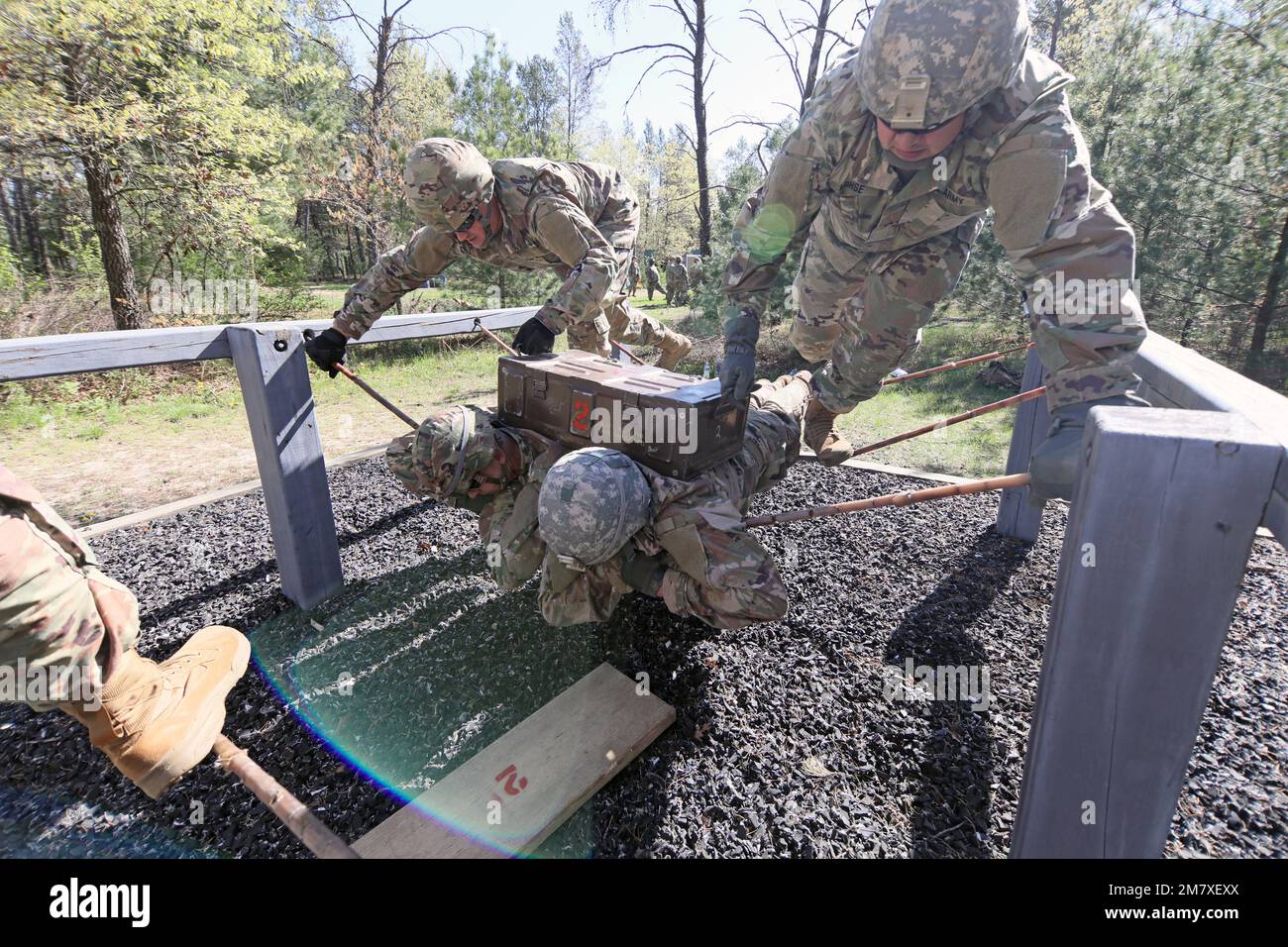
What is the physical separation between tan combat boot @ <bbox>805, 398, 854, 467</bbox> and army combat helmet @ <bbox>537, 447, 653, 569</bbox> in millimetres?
1859

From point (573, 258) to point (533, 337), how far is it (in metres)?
0.72

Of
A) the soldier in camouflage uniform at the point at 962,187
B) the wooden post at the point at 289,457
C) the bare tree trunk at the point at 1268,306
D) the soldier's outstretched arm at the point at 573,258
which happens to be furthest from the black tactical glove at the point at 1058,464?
the bare tree trunk at the point at 1268,306

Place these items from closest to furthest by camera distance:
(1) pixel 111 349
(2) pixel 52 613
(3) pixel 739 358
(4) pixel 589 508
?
(2) pixel 52 613
(4) pixel 589 508
(1) pixel 111 349
(3) pixel 739 358

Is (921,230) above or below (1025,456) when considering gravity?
above

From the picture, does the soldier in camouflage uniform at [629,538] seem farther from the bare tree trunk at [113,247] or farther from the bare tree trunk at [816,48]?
the bare tree trunk at [816,48]

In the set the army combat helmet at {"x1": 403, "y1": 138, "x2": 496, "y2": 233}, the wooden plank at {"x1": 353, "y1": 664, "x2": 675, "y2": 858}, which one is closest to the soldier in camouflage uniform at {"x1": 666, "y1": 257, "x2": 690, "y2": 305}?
the army combat helmet at {"x1": 403, "y1": 138, "x2": 496, "y2": 233}

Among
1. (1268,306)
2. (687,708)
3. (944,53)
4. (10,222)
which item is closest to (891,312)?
(944,53)

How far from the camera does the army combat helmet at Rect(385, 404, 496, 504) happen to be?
2.55 m

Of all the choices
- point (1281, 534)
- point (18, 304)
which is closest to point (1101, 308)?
point (1281, 534)

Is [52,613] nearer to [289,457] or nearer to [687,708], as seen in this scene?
[289,457]

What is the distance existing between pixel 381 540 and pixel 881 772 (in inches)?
118

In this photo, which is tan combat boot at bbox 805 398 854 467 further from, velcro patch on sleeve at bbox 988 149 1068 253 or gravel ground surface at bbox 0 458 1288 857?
velcro patch on sleeve at bbox 988 149 1068 253

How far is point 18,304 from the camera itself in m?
8.18

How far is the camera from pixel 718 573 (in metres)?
2.21
